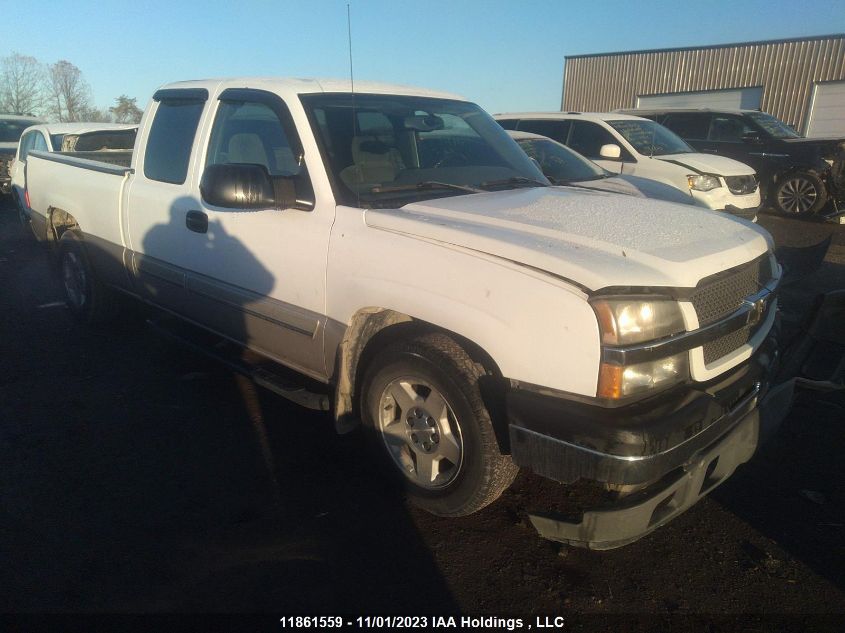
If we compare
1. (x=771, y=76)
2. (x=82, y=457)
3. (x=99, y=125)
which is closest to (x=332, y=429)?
(x=82, y=457)

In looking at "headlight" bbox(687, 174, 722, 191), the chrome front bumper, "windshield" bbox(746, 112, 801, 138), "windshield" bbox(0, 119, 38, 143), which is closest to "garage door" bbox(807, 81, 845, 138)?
"windshield" bbox(746, 112, 801, 138)

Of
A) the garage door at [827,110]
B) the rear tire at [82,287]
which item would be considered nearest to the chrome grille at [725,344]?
the rear tire at [82,287]

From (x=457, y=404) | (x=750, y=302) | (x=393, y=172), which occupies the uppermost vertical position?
(x=393, y=172)

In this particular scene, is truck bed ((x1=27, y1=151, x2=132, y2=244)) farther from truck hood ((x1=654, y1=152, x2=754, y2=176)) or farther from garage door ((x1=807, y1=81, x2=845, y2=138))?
garage door ((x1=807, y1=81, x2=845, y2=138))

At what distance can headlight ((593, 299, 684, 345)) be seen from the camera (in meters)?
2.29

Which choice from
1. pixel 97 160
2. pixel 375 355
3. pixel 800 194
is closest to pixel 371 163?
pixel 375 355

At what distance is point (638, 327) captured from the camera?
233 cm

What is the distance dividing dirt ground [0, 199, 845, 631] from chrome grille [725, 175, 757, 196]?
5784 millimetres

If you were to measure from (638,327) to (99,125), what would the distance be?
11.0 meters

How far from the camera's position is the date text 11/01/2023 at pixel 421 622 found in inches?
97.0

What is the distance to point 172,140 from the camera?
4434 mm

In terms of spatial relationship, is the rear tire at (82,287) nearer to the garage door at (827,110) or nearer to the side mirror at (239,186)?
the side mirror at (239,186)

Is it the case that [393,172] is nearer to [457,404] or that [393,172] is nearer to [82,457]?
[457,404]

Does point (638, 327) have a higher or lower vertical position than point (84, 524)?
higher
